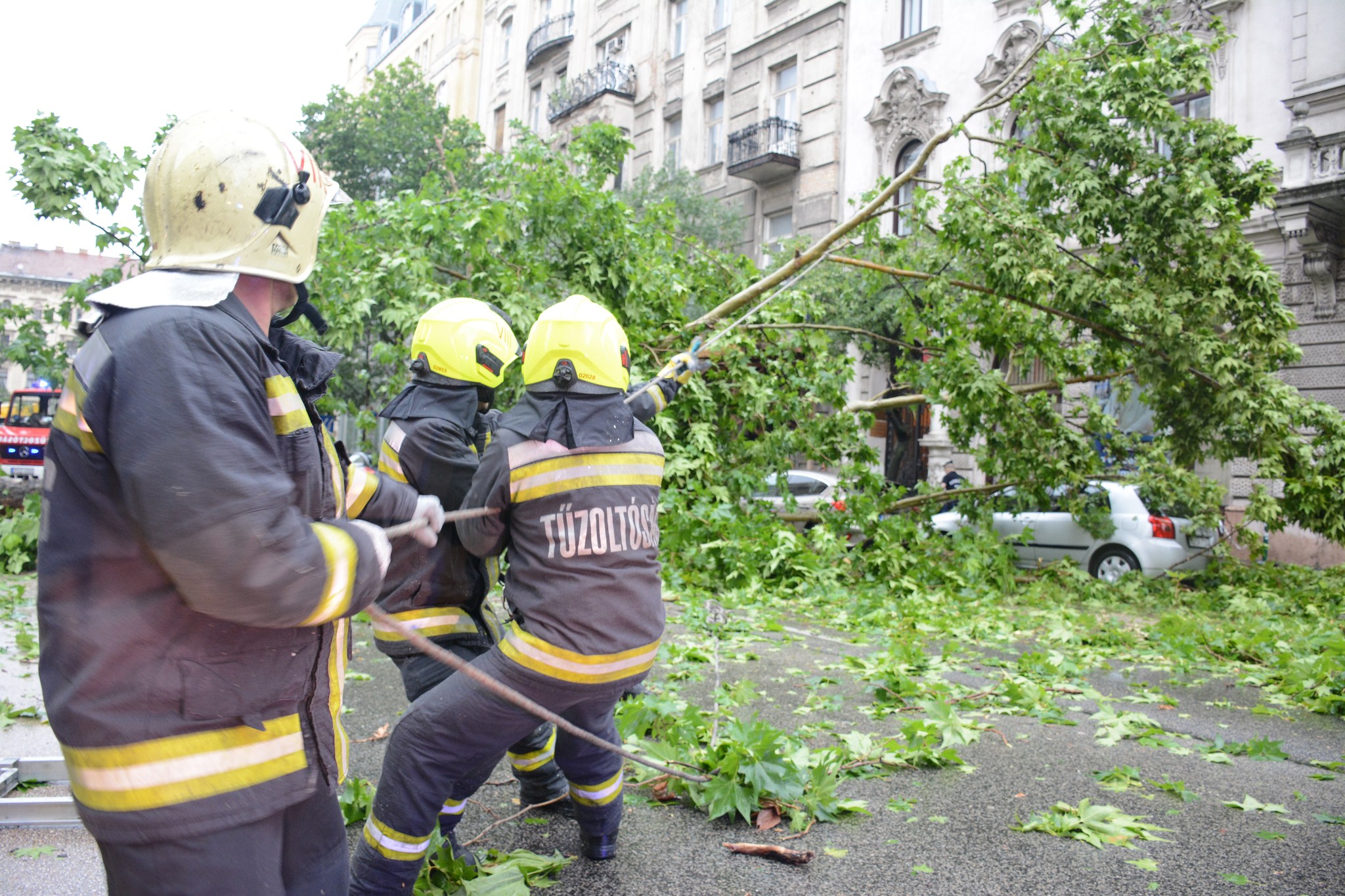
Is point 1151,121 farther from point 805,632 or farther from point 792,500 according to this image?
point 805,632

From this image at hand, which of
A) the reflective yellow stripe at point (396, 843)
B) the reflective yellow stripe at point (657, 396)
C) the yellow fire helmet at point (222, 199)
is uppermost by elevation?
the yellow fire helmet at point (222, 199)

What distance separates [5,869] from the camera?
9.23 ft

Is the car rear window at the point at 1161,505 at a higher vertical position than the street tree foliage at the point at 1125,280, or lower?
lower

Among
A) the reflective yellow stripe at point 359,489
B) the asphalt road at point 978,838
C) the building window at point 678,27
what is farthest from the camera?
the building window at point 678,27

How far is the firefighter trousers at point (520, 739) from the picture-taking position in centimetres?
287

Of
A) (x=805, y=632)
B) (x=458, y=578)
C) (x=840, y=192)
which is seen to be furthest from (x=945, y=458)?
(x=458, y=578)

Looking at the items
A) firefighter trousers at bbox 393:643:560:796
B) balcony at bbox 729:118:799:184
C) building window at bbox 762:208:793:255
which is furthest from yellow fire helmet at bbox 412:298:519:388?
building window at bbox 762:208:793:255

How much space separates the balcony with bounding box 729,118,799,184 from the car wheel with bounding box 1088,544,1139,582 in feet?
43.2

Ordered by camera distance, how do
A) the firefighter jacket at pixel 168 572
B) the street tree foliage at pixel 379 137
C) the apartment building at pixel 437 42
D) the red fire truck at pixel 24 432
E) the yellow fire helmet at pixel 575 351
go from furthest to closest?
the apartment building at pixel 437 42 → the street tree foliage at pixel 379 137 → the red fire truck at pixel 24 432 → the yellow fire helmet at pixel 575 351 → the firefighter jacket at pixel 168 572

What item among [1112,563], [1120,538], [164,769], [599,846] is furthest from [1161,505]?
[164,769]

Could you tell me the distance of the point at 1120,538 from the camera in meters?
10.7

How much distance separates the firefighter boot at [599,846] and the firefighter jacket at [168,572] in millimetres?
1700

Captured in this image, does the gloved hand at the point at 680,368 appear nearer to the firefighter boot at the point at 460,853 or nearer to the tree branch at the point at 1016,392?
the firefighter boot at the point at 460,853

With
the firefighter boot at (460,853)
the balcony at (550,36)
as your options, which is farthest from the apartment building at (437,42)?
the firefighter boot at (460,853)
